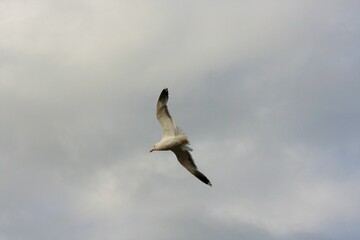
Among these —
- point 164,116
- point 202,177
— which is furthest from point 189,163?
point 164,116

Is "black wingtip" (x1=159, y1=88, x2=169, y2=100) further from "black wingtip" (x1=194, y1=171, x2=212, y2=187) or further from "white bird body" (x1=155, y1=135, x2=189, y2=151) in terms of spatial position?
"black wingtip" (x1=194, y1=171, x2=212, y2=187)

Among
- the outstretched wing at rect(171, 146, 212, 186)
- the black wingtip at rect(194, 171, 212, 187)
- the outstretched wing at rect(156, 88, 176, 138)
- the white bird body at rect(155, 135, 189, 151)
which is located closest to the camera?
the white bird body at rect(155, 135, 189, 151)

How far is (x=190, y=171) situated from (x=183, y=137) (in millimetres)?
4958

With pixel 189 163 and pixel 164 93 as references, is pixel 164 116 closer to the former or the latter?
pixel 164 93

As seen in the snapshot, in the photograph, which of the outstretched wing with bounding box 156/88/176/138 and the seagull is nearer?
the seagull

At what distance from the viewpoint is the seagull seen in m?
50.7

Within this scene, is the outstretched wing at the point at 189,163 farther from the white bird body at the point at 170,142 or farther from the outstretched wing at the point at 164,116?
the outstretched wing at the point at 164,116

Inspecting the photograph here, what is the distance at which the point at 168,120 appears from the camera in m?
51.8

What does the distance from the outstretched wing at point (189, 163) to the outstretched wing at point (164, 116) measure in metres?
2.11

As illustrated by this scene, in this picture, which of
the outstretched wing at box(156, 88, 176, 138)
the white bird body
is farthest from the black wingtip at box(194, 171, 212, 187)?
the outstretched wing at box(156, 88, 176, 138)

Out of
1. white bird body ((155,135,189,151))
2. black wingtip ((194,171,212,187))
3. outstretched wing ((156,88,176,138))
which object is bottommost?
black wingtip ((194,171,212,187))

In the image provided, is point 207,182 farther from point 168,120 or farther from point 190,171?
point 168,120

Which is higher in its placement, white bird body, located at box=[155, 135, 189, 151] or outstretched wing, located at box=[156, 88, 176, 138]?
outstretched wing, located at box=[156, 88, 176, 138]

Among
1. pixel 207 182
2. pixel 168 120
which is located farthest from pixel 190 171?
pixel 168 120
